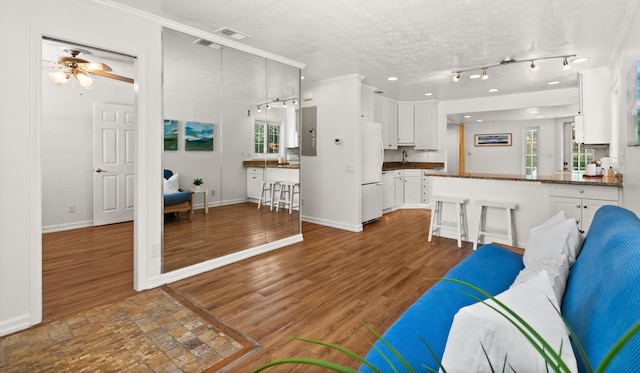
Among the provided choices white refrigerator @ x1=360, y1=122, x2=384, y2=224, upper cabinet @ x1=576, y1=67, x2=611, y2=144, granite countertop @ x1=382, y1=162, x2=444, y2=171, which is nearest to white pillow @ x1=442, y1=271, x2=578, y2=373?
white refrigerator @ x1=360, y1=122, x2=384, y2=224

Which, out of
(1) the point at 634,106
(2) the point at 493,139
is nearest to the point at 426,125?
(2) the point at 493,139

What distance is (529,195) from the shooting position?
414cm

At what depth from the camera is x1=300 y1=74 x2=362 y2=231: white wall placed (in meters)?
5.18

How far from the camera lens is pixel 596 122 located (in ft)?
14.6

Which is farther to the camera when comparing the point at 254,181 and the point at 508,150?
the point at 508,150

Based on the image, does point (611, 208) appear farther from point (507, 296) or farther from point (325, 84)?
point (325, 84)

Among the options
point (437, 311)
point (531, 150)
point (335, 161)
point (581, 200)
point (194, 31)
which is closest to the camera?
point (437, 311)

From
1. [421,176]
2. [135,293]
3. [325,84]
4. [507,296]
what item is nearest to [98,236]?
[135,293]

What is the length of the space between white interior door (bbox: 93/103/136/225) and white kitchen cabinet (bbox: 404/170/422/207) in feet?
17.9

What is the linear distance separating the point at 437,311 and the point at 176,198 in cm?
267

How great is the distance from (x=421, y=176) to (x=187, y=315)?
607cm

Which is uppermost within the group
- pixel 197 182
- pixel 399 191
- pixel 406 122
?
pixel 406 122

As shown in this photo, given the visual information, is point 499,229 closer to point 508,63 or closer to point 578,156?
point 508,63

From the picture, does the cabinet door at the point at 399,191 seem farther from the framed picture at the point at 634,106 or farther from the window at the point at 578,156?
the window at the point at 578,156
